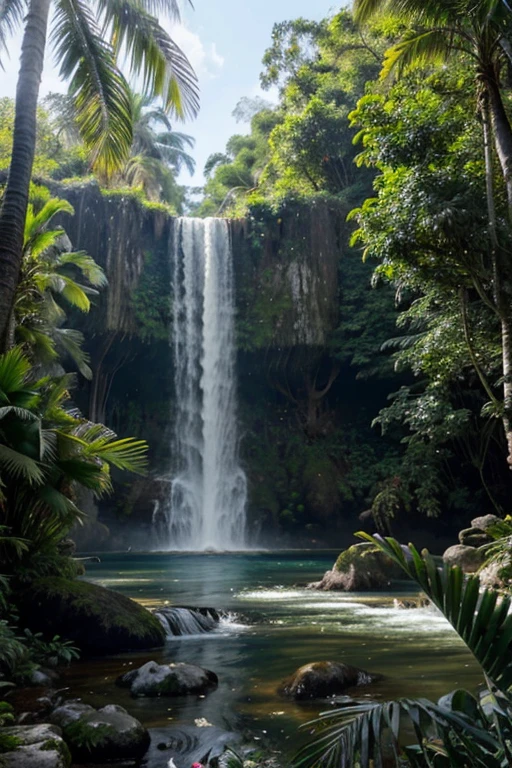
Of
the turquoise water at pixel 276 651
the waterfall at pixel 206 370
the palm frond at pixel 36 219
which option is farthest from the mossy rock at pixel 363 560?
the waterfall at pixel 206 370

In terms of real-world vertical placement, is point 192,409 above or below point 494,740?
above

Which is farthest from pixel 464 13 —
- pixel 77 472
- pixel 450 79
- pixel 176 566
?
pixel 176 566

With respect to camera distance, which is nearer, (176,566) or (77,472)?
(77,472)

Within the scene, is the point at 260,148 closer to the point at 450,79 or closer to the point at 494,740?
the point at 450,79

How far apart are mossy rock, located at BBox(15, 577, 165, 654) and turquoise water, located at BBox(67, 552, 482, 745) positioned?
0.27 meters

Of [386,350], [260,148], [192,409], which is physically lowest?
[192,409]

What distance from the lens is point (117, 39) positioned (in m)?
10.4

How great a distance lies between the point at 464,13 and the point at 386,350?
16.2 metres

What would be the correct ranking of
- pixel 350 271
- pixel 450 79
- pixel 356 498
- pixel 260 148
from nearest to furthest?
pixel 450 79 < pixel 356 498 < pixel 350 271 < pixel 260 148

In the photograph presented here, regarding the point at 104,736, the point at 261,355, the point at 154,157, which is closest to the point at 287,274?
the point at 261,355

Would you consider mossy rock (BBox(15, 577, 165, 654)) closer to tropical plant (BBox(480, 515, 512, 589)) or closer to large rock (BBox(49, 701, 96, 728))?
large rock (BBox(49, 701, 96, 728))

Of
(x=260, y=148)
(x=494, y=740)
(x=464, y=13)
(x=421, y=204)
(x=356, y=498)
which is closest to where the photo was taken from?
(x=494, y=740)

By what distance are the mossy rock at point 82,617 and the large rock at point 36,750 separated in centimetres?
307

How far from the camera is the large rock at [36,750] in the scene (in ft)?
11.0
